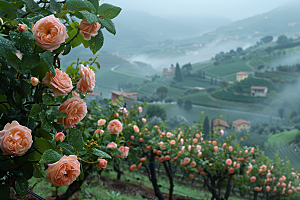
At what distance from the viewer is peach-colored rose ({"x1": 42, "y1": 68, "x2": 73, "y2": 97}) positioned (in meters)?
0.62

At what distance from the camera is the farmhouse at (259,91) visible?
5672mm

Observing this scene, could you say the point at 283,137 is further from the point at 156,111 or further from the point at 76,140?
the point at 76,140

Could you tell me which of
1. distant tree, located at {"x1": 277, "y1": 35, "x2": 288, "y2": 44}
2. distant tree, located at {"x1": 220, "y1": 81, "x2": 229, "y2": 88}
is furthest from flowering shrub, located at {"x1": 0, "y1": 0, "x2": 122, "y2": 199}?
distant tree, located at {"x1": 277, "y1": 35, "x2": 288, "y2": 44}

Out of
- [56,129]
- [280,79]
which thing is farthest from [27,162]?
[280,79]

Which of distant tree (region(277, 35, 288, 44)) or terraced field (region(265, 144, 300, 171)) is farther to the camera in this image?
distant tree (region(277, 35, 288, 44))

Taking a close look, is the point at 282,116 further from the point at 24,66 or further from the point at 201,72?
the point at 24,66

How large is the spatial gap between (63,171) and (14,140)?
0.47 ft

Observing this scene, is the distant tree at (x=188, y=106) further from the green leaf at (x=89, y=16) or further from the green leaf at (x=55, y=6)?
the green leaf at (x=89, y=16)

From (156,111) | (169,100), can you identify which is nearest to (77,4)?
(156,111)

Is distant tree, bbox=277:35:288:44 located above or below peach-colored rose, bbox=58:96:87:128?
above

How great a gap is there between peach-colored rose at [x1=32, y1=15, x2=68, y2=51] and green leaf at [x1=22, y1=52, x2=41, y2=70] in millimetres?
52

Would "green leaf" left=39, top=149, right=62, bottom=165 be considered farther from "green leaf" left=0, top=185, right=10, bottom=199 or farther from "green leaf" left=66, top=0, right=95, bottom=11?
"green leaf" left=66, top=0, right=95, bottom=11

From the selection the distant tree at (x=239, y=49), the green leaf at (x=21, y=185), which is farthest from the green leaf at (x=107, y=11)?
the distant tree at (x=239, y=49)

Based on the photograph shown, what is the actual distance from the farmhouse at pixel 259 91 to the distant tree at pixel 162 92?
7.91 feet
